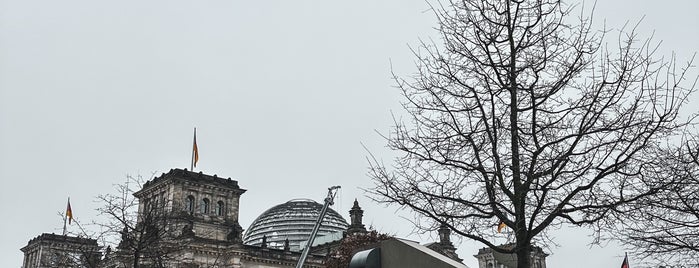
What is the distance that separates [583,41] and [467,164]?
2980 mm

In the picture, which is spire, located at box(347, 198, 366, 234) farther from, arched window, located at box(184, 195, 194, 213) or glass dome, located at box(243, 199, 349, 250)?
arched window, located at box(184, 195, 194, 213)

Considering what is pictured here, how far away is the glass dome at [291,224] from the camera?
299 feet

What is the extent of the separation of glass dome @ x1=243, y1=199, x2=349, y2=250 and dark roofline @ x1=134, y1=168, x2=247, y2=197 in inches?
747

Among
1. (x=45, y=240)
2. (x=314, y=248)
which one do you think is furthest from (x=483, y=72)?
(x=45, y=240)

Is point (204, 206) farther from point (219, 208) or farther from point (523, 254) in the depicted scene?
point (523, 254)

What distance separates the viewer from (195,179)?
224ft

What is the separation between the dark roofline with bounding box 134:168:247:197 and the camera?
67000mm

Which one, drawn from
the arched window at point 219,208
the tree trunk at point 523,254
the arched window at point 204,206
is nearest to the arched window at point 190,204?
the arched window at point 204,206

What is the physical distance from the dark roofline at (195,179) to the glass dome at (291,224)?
1897cm

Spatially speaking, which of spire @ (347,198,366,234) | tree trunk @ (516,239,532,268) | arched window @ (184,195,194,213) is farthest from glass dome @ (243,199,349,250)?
tree trunk @ (516,239,532,268)

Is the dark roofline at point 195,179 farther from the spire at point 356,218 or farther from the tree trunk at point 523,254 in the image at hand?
the tree trunk at point 523,254

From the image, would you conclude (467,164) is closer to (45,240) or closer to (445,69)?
(445,69)

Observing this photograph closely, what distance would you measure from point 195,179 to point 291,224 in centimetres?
2753

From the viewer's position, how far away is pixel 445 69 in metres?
12.6
